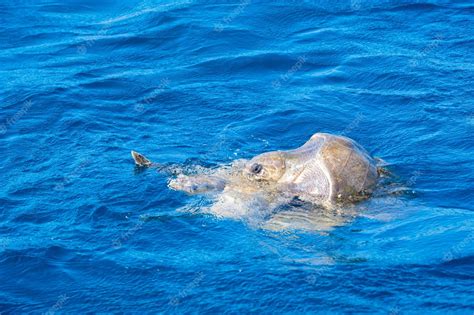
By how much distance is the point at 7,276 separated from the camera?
28.4 feet

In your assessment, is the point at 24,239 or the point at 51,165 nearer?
the point at 24,239

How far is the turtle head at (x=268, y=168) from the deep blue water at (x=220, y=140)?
2.87 feet

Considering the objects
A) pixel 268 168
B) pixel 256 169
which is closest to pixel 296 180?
pixel 268 168

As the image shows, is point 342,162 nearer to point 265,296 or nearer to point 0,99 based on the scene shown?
point 265,296

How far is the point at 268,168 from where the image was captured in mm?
9977

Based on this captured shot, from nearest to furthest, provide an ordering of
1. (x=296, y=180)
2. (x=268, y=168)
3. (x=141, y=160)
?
(x=296, y=180) → (x=268, y=168) → (x=141, y=160)

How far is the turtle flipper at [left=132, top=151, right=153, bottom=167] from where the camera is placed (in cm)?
1042

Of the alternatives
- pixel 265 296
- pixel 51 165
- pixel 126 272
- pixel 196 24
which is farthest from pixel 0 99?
pixel 265 296

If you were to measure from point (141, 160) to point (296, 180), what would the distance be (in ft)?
6.84

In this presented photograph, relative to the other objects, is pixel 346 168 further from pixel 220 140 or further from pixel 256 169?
pixel 220 140

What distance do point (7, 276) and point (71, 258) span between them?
684mm

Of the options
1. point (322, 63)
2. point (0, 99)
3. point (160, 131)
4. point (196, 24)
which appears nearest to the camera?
point (160, 131)

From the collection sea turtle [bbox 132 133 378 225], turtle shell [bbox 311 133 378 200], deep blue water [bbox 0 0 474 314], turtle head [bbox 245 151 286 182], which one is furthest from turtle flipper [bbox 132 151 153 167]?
turtle shell [bbox 311 133 378 200]

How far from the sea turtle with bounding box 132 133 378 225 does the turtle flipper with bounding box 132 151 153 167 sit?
581 mm
